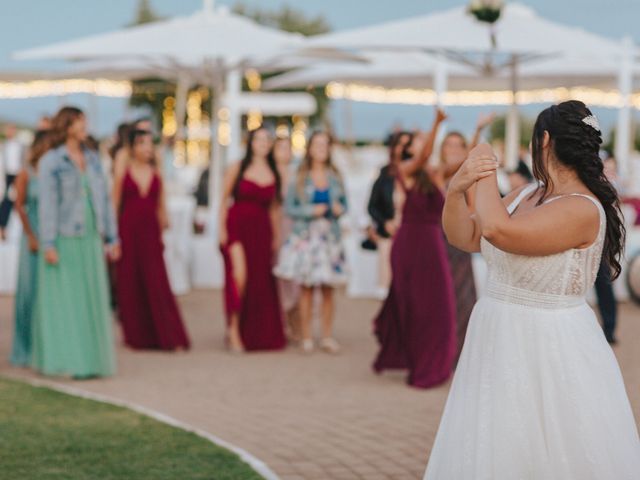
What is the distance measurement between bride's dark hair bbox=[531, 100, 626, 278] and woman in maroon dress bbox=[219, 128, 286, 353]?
258 inches

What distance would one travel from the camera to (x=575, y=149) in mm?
4078

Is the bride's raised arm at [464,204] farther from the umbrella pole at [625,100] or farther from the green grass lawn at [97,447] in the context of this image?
the umbrella pole at [625,100]

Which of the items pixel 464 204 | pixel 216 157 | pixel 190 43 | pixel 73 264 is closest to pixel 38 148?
pixel 73 264

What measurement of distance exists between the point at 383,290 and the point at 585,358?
1037cm

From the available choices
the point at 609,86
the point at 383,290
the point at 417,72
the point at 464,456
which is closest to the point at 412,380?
the point at 464,456

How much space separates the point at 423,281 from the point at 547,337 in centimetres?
488

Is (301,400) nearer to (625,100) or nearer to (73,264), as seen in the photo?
(73,264)

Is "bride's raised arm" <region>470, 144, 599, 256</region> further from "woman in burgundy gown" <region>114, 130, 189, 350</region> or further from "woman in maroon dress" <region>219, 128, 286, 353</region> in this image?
"woman in burgundy gown" <region>114, 130, 189, 350</region>

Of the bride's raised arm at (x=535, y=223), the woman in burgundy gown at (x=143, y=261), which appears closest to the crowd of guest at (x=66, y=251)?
the woman in burgundy gown at (x=143, y=261)

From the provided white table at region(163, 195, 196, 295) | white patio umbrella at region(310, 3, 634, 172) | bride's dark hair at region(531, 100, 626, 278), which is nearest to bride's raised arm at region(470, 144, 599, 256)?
bride's dark hair at region(531, 100, 626, 278)

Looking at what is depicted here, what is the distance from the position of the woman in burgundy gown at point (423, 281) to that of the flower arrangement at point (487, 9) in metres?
3.68

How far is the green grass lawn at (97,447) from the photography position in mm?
6078

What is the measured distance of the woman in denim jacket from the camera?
1046 cm

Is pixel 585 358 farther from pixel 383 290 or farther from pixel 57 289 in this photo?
pixel 383 290
